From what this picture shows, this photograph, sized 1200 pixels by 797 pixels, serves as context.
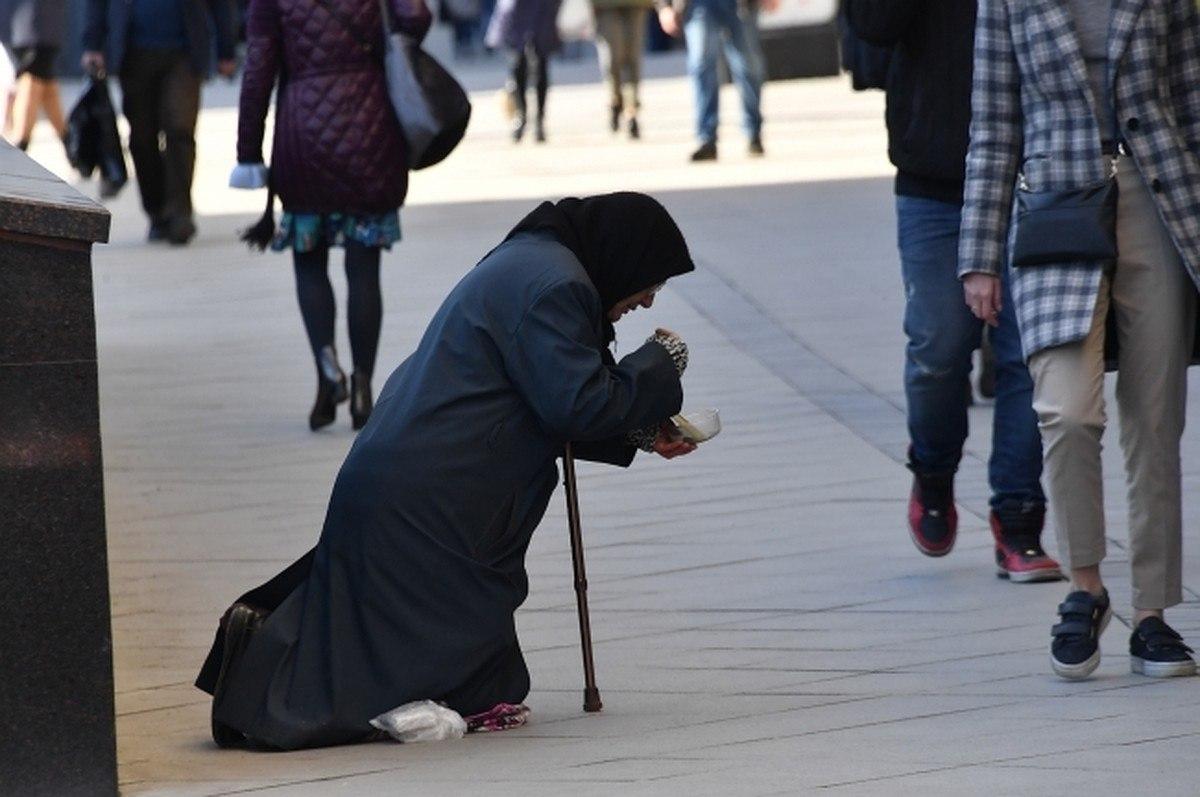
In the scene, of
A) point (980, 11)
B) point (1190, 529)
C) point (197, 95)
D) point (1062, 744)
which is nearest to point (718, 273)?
point (197, 95)

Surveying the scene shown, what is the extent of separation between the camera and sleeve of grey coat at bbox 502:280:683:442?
5.00 m

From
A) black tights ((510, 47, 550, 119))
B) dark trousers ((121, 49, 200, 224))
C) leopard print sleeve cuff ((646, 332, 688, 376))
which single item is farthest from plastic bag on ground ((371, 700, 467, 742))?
black tights ((510, 47, 550, 119))

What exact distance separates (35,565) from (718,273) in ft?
27.4

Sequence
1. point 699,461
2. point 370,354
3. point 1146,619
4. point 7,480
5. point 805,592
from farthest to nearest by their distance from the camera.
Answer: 1. point 370,354
2. point 699,461
3. point 805,592
4. point 1146,619
5. point 7,480

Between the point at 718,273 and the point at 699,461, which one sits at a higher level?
the point at 699,461

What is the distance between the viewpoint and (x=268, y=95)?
8828 millimetres

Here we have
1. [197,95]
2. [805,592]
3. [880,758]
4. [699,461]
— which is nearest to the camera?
[880,758]

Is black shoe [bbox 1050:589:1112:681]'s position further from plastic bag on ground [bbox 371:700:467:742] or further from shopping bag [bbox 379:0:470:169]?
shopping bag [bbox 379:0:470:169]

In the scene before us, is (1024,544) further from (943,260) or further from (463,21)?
(463,21)

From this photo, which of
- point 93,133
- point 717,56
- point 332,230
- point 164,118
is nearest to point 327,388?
point 332,230

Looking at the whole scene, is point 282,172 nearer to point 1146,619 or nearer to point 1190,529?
point 1190,529

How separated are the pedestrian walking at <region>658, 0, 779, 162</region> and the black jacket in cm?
1145

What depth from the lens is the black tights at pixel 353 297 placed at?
903cm

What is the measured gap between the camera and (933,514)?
673 cm
